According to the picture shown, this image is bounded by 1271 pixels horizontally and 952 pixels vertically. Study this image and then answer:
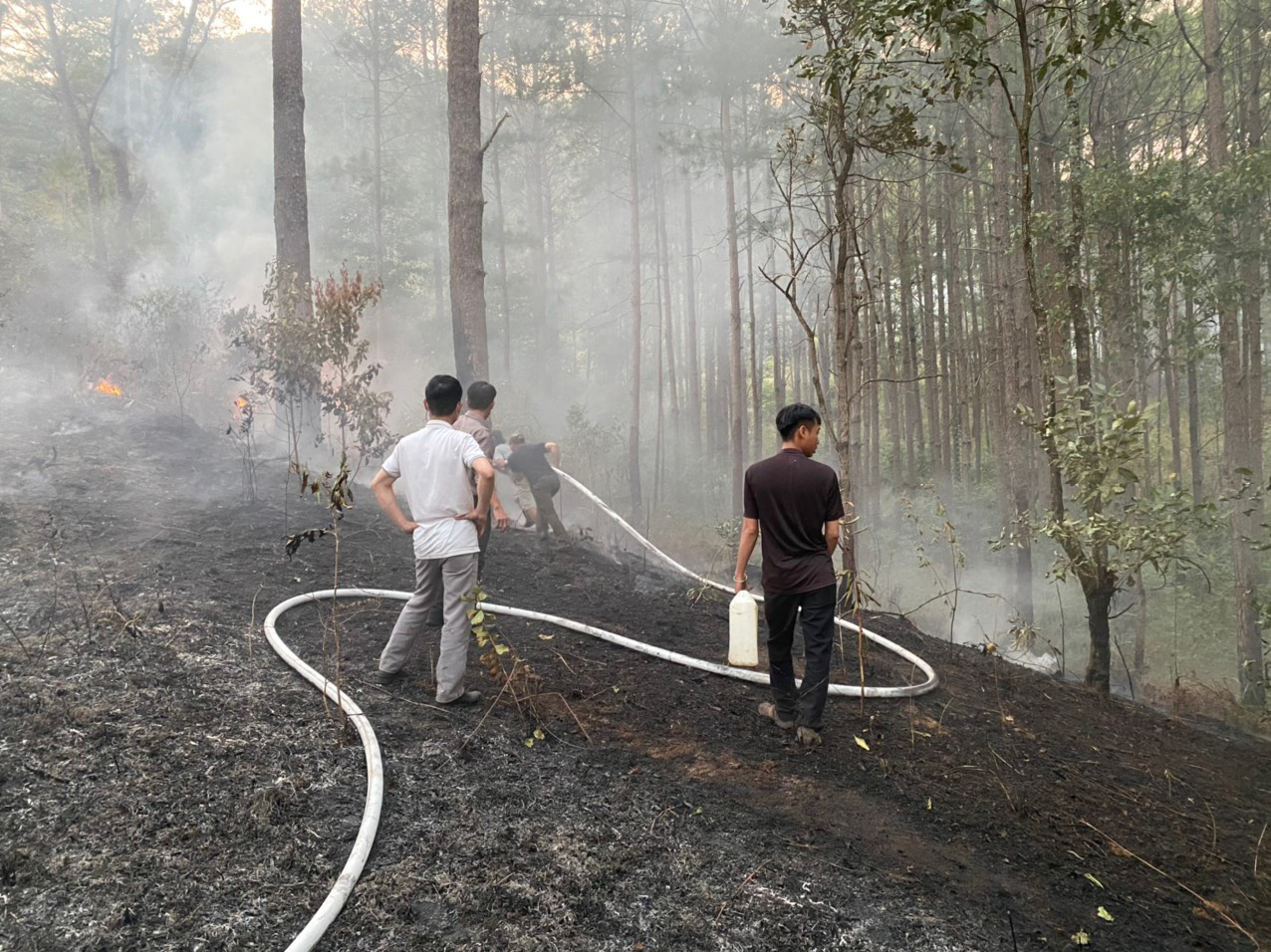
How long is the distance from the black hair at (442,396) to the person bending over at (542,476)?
4.32 meters

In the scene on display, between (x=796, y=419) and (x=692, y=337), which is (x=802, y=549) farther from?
(x=692, y=337)

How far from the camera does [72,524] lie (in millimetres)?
6320

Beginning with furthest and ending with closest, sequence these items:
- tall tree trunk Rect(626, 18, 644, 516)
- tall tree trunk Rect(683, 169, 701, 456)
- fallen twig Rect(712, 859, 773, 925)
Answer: tall tree trunk Rect(683, 169, 701, 456)
tall tree trunk Rect(626, 18, 644, 516)
fallen twig Rect(712, 859, 773, 925)

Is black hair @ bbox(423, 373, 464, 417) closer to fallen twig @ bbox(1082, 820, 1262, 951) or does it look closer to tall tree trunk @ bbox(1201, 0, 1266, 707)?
fallen twig @ bbox(1082, 820, 1262, 951)

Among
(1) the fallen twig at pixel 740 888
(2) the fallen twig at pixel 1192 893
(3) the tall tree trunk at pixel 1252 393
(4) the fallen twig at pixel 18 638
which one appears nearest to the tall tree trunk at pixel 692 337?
(3) the tall tree trunk at pixel 1252 393

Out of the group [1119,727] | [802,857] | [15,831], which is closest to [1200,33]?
[1119,727]

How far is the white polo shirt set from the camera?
4027 mm

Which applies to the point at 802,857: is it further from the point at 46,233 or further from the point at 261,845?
the point at 46,233

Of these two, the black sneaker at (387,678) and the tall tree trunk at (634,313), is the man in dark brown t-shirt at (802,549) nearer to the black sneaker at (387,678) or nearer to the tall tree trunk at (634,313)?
the black sneaker at (387,678)

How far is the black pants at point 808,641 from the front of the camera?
13.0ft

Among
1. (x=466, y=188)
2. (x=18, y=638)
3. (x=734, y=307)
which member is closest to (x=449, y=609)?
(x=18, y=638)

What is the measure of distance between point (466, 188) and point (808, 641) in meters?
7.20

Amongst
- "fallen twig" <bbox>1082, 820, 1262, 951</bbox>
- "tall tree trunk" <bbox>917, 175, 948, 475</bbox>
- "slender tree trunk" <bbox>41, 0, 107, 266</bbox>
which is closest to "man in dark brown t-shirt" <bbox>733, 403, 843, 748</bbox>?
"fallen twig" <bbox>1082, 820, 1262, 951</bbox>

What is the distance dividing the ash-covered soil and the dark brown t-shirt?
37.4 inches
